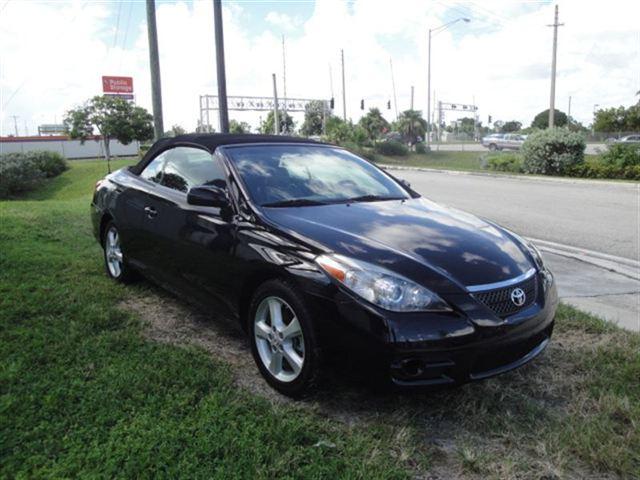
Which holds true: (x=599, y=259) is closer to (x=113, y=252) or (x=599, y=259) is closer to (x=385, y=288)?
(x=385, y=288)

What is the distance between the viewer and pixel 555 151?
21547 mm

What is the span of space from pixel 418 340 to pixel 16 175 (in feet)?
97.5

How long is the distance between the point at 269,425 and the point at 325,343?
49 cm

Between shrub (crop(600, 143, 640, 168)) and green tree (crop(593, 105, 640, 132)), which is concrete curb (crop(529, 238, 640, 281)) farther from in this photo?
green tree (crop(593, 105, 640, 132))

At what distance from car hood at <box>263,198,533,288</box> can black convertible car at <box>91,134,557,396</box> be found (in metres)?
0.01

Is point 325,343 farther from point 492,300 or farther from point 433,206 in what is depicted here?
point 433,206

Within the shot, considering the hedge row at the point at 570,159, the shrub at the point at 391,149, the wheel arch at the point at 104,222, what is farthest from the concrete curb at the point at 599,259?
the shrub at the point at 391,149

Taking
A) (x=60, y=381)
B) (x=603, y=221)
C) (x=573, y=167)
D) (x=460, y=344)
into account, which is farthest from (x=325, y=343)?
(x=573, y=167)

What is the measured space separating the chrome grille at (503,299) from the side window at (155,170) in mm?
2885

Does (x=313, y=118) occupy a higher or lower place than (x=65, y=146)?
higher

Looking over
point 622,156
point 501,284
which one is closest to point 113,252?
point 501,284

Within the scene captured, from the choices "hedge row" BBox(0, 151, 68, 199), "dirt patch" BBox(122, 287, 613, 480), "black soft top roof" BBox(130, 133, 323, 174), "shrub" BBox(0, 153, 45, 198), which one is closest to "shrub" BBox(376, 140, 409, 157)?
"hedge row" BBox(0, 151, 68, 199)

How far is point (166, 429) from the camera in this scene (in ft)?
8.95

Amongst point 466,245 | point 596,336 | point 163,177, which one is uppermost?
point 163,177
